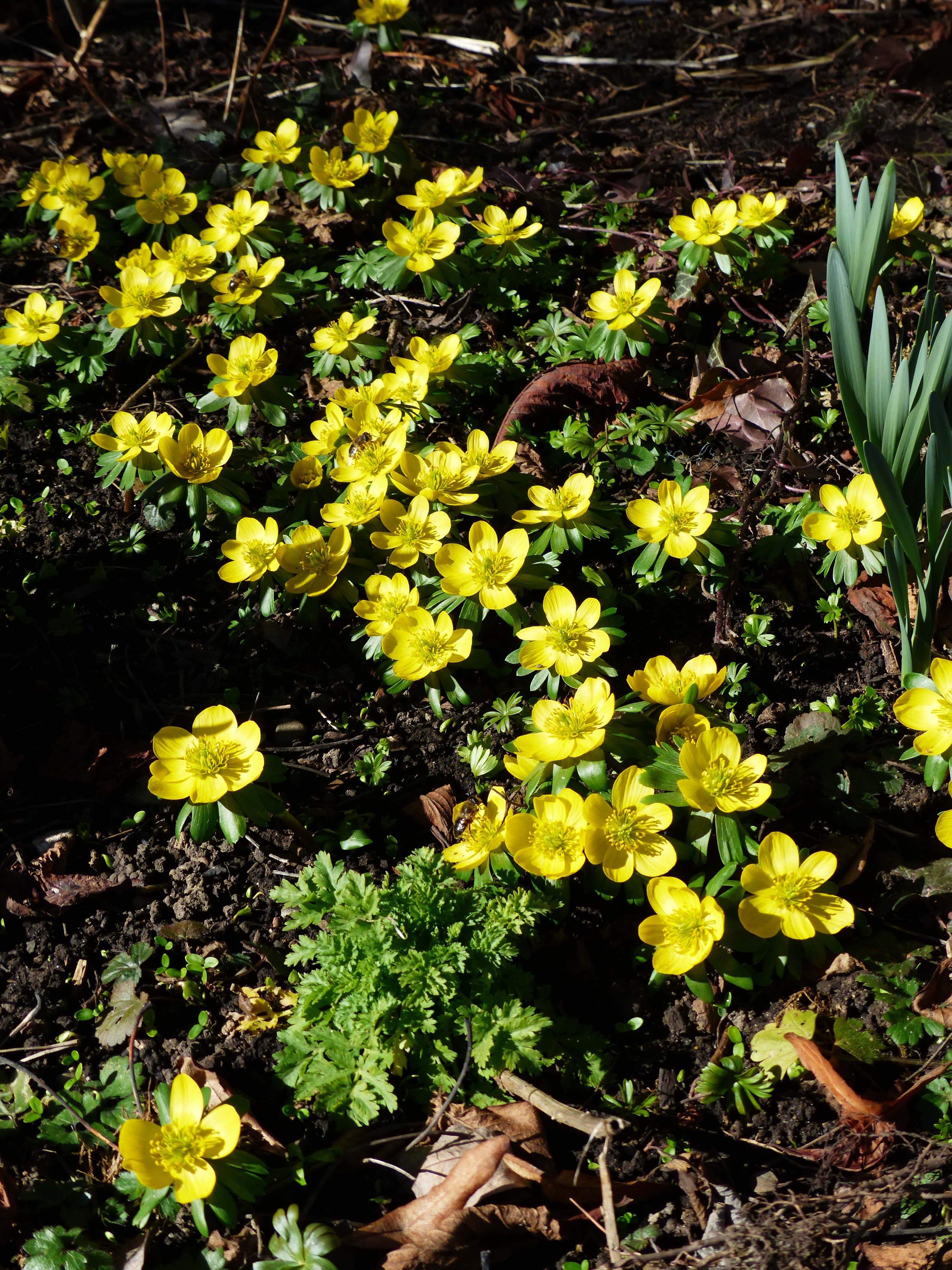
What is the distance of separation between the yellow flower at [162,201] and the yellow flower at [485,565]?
74.0 inches

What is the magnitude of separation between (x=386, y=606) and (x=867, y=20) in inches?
156

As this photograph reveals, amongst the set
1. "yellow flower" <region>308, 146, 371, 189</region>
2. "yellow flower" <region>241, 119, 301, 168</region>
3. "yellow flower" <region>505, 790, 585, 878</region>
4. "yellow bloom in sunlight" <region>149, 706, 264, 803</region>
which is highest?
"yellow flower" <region>241, 119, 301, 168</region>

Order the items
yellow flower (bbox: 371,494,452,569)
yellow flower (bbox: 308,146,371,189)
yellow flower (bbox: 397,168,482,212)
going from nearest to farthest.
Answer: yellow flower (bbox: 371,494,452,569) < yellow flower (bbox: 397,168,482,212) < yellow flower (bbox: 308,146,371,189)

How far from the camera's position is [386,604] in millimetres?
2379

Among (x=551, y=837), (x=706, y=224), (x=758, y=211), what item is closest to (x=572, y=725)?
(x=551, y=837)

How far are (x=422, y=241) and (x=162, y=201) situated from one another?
3.32 ft

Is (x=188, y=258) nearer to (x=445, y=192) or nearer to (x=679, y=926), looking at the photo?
(x=445, y=192)

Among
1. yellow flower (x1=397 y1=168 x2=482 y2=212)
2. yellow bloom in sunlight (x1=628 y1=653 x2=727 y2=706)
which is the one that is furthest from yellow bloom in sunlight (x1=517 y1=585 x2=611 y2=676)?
yellow flower (x1=397 y1=168 x2=482 y2=212)

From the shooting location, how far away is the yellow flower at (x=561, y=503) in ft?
8.12

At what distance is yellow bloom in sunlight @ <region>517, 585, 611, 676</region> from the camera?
223 centimetres

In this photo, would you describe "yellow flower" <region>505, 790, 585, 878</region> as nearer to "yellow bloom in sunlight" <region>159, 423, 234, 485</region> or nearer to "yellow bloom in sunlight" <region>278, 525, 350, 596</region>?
"yellow bloom in sunlight" <region>278, 525, 350, 596</region>

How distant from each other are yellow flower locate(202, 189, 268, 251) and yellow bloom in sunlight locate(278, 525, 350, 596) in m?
1.30

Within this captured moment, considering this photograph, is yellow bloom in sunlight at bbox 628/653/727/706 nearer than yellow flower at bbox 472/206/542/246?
Yes

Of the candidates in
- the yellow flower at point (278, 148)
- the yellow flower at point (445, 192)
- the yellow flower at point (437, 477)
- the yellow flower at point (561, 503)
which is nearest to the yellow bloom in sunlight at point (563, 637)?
the yellow flower at point (561, 503)
